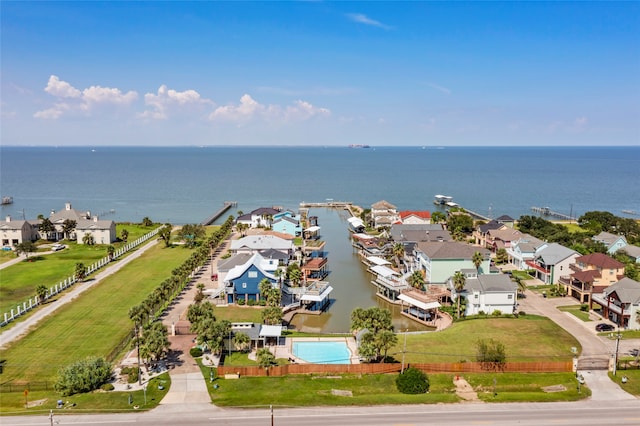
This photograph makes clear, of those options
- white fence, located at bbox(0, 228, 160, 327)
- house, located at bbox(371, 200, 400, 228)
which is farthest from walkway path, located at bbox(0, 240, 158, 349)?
house, located at bbox(371, 200, 400, 228)

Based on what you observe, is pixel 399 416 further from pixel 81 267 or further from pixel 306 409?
pixel 81 267

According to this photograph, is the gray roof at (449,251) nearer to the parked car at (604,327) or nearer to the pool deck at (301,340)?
the parked car at (604,327)

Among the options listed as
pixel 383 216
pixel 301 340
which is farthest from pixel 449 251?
pixel 383 216

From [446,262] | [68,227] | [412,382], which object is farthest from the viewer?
[68,227]

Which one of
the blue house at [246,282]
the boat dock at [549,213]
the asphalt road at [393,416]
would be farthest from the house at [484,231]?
the asphalt road at [393,416]

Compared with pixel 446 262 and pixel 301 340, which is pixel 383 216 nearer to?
pixel 446 262

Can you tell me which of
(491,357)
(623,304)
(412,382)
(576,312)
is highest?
(623,304)
